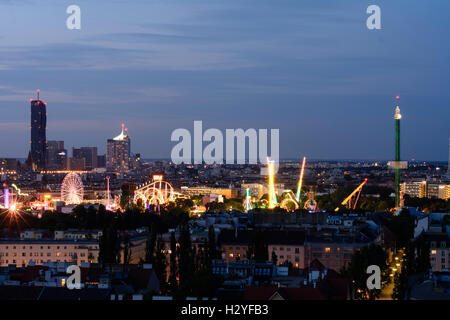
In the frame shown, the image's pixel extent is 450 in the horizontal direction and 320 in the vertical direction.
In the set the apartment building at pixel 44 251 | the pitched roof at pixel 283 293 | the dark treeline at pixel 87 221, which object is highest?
the pitched roof at pixel 283 293

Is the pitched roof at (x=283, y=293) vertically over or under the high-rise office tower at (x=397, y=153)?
under

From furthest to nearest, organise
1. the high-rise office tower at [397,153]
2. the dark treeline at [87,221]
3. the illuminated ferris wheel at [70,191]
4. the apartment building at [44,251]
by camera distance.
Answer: the illuminated ferris wheel at [70,191], the high-rise office tower at [397,153], the dark treeline at [87,221], the apartment building at [44,251]

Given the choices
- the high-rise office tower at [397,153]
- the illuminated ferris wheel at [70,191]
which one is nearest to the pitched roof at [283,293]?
the high-rise office tower at [397,153]

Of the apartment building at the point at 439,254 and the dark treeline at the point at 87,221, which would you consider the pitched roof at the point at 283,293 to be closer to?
the apartment building at the point at 439,254

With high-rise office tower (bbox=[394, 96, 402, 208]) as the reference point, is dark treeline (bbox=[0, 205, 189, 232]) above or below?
below

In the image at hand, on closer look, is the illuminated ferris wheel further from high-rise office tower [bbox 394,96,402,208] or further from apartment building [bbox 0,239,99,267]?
apartment building [bbox 0,239,99,267]

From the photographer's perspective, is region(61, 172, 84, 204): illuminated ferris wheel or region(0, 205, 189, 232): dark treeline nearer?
region(0, 205, 189, 232): dark treeline

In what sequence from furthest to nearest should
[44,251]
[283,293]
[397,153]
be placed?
[397,153], [44,251], [283,293]

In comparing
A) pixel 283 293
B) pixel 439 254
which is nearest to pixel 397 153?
pixel 439 254

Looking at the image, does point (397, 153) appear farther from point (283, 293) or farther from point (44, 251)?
point (283, 293)

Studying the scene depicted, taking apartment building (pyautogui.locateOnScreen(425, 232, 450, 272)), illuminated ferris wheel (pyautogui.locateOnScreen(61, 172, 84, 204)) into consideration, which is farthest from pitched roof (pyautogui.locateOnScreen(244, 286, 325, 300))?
illuminated ferris wheel (pyautogui.locateOnScreen(61, 172, 84, 204))

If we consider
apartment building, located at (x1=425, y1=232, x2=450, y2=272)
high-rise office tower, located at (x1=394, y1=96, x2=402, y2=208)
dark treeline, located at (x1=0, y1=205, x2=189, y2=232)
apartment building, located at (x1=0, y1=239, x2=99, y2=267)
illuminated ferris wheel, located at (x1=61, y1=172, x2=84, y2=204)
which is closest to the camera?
apartment building, located at (x1=425, y1=232, x2=450, y2=272)

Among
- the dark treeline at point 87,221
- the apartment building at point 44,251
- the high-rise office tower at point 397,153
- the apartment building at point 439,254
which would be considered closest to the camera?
the apartment building at point 439,254

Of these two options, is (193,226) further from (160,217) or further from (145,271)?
(145,271)
